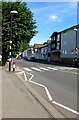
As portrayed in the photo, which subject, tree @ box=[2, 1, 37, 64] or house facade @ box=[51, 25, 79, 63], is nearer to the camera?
tree @ box=[2, 1, 37, 64]

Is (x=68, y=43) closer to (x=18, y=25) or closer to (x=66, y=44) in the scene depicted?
(x=66, y=44)

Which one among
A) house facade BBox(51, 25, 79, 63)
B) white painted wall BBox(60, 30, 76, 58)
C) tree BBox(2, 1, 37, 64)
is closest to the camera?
tree BBox(2, 1, 37, 64)

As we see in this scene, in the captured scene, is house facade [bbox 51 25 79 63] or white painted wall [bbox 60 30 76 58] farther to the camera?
white painted wall [bbox 60 30 76 58]

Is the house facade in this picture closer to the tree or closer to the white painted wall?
the white painted wall

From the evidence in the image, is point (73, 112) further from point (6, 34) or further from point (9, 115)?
point (6, 34)

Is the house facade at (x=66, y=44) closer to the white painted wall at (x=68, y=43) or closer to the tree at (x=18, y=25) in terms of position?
the white painted wall at (x=68, y=43)

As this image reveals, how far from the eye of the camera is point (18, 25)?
2128 cm

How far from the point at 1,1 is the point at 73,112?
19.0 meters

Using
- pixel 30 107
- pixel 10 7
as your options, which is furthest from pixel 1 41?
pixel 30 107

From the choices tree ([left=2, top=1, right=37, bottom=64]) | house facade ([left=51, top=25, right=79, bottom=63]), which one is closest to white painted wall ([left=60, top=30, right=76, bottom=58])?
house facade ([left=51, top=25, right=79, bottom=63])

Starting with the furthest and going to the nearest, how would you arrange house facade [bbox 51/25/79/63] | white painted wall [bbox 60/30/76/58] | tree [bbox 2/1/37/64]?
white painted wall [bbox 60/30/76/58]
house facade [bbox 51/25/79/63]
tree [bbox 2/1/37/64]

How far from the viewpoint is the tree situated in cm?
2094

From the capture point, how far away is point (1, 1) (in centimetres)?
2102

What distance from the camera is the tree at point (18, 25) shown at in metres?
20.9
